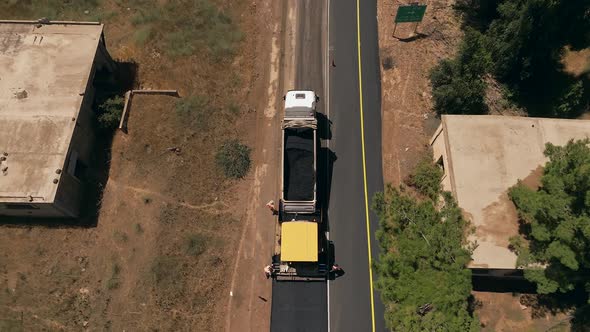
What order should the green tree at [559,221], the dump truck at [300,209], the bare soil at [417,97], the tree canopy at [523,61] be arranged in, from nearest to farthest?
the green tree at [559,221] → the dump truck at [300,209] → the bare soil at [417,97] → the tree canopy at [523,61]

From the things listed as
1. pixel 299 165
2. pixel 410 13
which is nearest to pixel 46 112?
pixel 299 165

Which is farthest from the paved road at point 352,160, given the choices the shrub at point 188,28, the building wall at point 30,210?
the building wall at point 30,210

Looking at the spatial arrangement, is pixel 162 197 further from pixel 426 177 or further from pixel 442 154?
pixel 442 154

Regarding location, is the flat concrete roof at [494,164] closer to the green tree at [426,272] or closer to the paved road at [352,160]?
the green tree at [426,272]

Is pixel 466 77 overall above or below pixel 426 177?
above

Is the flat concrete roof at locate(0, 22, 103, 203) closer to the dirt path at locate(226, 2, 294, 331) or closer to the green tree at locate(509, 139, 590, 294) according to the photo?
the dirt path at locate(226, 2, 294, 331)

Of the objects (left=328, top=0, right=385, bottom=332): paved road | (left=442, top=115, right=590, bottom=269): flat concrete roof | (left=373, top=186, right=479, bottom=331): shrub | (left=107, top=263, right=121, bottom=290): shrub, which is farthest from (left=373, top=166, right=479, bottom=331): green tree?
(left=107, top=263, right=121, bottom=290): shrub

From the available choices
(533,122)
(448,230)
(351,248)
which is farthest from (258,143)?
(533,122)

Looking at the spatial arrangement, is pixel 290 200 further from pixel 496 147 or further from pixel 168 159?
pixel 496 147
